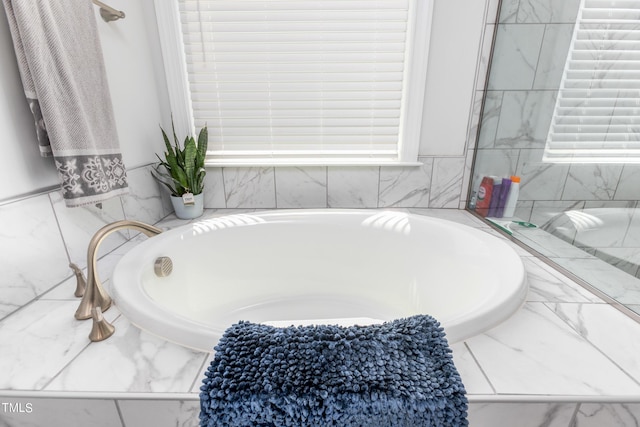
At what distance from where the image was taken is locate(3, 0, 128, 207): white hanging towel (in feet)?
2.41

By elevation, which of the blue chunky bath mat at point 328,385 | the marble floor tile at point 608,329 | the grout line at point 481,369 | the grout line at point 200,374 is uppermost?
the blue chunky bath mat at point 328,385

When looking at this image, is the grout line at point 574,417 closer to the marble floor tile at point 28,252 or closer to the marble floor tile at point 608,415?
the marble floor tile at point 608,415

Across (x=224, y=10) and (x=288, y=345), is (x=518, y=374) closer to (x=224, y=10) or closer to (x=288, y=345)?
(x=288, y=345)

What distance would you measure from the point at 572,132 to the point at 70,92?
174cm

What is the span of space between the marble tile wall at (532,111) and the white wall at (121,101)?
5.36ft

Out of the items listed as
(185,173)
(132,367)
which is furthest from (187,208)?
(132,367)

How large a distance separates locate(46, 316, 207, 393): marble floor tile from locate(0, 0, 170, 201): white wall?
0.53 m

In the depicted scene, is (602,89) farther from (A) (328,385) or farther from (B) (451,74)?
(A) (328,385)

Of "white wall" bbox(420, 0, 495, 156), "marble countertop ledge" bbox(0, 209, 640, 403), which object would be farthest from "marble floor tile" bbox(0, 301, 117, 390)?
"white wall" bbox(420, 0, 495, 156)

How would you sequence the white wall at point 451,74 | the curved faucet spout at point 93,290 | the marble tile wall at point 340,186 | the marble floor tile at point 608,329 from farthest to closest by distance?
the marble tile wall at point 340,186, the white wall at point 451,74, the curved faucet spout at point 93,290, the marble floor tile at point 608,329

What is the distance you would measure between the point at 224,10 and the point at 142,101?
57 centimetres

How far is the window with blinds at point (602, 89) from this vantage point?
95cm

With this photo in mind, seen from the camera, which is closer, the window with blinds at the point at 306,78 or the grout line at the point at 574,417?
the grout line at the point at 574,417

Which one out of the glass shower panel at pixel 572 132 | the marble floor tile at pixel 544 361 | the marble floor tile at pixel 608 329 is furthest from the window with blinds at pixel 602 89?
the marble floor tile at pixel 544 361
